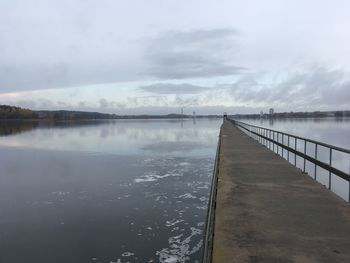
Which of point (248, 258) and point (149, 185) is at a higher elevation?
point (248, 258)

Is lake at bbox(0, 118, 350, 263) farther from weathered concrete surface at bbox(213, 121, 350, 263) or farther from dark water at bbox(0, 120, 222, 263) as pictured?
weathered concrete surface at bbox(213, 121, 350, 263)

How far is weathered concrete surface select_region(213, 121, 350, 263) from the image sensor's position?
5863 millimetres

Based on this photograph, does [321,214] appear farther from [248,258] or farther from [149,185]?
[149,185]

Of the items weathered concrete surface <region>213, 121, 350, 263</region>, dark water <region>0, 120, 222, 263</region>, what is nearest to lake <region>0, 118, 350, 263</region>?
dark water <region>0, 120, 222, 263</region>

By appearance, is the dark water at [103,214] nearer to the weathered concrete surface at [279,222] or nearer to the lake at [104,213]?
the lake at [104,213]

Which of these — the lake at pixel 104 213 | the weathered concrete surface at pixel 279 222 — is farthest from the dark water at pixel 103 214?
the weathered concrete surface at pixel 279 222

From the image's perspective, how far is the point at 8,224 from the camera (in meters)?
11.7

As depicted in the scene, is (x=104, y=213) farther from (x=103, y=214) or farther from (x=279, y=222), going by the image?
(x=279, y=222)

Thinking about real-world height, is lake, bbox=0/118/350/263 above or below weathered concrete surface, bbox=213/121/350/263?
below

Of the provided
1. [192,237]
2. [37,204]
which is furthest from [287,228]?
[37,204]

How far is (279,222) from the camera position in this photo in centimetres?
749

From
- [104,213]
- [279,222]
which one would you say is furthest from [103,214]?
[279,222]

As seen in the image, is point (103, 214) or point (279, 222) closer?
point (279, 222)

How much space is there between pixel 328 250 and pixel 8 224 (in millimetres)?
9223
